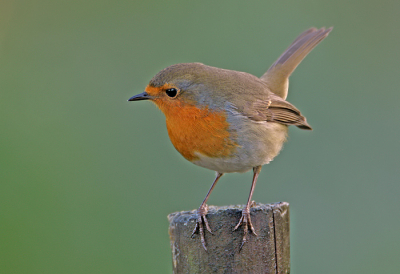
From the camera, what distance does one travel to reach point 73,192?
5.12 metres

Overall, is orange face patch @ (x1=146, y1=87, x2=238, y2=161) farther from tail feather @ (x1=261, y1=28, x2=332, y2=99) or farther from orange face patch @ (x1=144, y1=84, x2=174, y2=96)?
tail feather @ (x1=261, y1=28, x2=332, y2=99)

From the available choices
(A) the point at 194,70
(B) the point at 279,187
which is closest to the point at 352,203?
(B) the point at 279,187

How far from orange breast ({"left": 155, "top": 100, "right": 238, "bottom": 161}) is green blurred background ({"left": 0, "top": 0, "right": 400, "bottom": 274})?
0.43m

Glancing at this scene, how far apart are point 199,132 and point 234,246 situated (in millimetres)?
1145

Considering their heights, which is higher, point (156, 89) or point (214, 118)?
point (156, 89)

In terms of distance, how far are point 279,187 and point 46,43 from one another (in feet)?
12.8

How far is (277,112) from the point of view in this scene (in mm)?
4508

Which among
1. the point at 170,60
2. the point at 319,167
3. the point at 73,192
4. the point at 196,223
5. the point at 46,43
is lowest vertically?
the point at 196,223

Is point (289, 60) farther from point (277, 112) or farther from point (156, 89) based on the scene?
point (156, 89)

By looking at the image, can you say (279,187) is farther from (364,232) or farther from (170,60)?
(170,60)

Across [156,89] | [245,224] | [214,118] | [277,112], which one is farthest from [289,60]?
[245,224]

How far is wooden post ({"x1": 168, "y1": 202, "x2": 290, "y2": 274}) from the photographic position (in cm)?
290

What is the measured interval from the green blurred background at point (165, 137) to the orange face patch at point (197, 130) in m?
0.39

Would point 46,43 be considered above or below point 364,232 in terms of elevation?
above
